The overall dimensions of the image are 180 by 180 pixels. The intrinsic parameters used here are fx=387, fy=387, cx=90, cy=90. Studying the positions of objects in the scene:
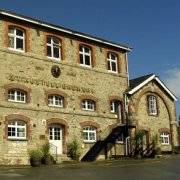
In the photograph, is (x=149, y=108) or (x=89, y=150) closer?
(x=89, y=150)

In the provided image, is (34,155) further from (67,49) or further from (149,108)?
(149,108)

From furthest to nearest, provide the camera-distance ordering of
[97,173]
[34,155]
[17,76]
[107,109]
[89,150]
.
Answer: [107,109], [89,150], [17,76], [34,155], [97,173]

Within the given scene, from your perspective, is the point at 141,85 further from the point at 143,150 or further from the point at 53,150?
the point at 53,150

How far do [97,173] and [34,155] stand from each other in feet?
21.4

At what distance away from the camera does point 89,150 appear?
29219 millimetres

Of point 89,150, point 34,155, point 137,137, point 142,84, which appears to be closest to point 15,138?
point 34,155

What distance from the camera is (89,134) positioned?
29.7 meters

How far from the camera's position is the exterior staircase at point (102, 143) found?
2850 cm

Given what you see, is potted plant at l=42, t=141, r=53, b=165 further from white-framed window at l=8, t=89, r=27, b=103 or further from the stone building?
white-framed window at l=8, t=89, r=27, b=103

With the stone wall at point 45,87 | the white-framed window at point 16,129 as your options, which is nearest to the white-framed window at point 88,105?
the stone wall at point 45,87

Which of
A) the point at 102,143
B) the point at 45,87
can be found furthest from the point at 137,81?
the point at 45,87

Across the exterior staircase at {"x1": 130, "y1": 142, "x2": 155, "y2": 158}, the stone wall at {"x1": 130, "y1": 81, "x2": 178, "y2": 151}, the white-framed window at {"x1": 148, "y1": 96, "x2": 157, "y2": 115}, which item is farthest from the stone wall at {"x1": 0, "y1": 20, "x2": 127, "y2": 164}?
the white-framed window at {"x1": 148, "y1": 96, "x2": 157, "y2": 115}

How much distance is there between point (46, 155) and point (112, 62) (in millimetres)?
11238

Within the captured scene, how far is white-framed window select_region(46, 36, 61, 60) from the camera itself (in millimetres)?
28625
